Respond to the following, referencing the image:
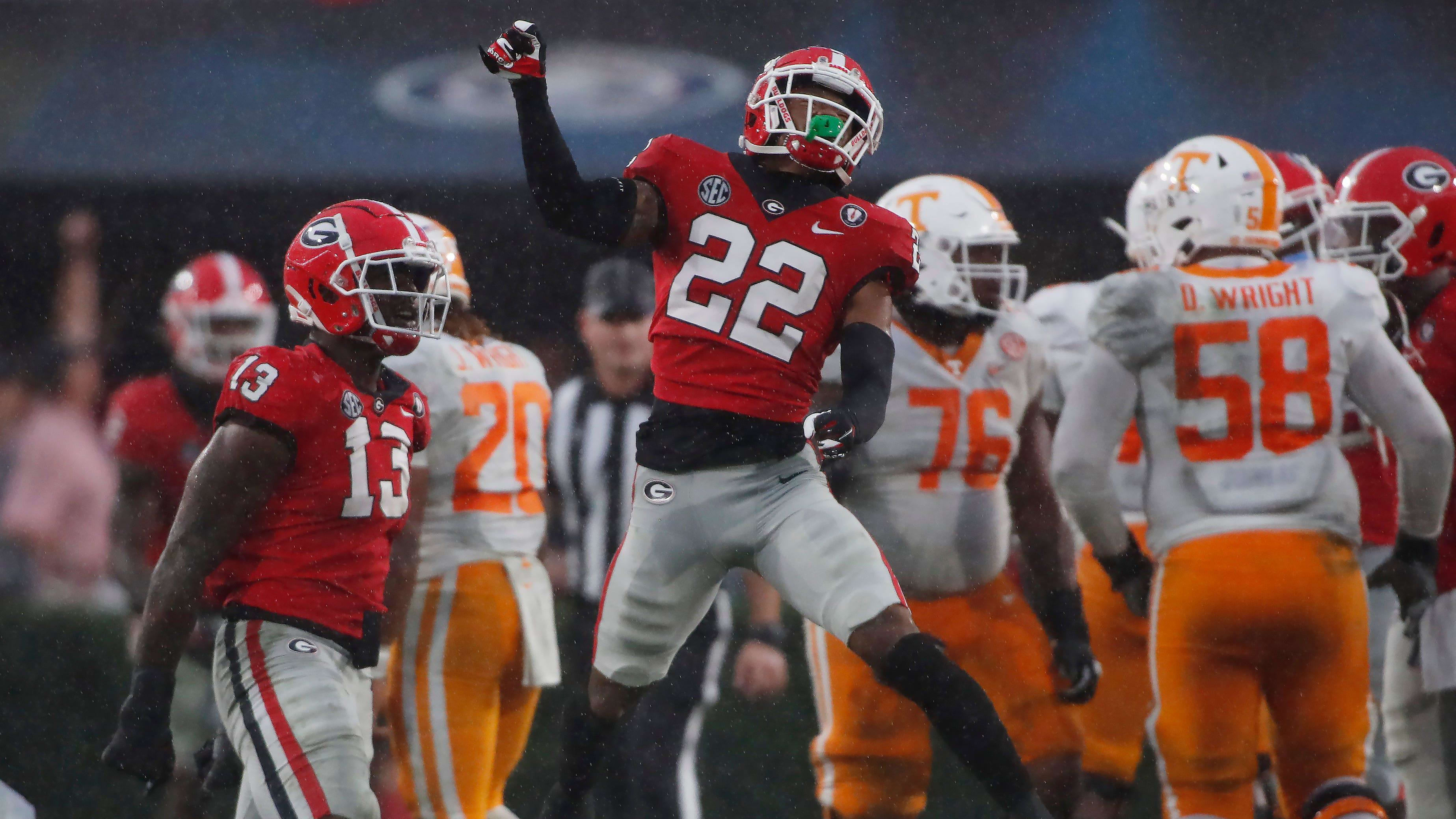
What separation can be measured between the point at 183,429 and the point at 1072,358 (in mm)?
2404

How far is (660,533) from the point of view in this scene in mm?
2631

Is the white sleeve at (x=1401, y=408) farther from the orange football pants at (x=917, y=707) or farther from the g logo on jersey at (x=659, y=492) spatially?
the g logo on jersey at (x=659, y=492)

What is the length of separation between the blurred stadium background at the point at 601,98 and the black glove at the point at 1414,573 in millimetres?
3719

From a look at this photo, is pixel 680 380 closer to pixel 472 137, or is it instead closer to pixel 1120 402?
pixel 1120 402

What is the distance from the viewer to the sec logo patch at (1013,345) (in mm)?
3492

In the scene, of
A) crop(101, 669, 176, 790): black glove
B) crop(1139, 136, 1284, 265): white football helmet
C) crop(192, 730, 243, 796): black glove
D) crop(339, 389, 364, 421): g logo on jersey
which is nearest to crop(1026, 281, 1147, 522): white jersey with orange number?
crop(1139, 136, 1284, 265): white football helmet

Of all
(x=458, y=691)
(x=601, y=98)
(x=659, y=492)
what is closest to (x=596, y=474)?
(x=458, y=691)

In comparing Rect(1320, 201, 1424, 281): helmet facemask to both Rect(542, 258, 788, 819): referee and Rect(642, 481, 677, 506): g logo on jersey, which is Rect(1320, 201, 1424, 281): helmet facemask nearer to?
Rect(542, 258, 788, 819): referee

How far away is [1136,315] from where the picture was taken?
3000 mm

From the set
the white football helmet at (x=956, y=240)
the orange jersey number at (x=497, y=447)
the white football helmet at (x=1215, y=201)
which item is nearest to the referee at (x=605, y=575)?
the orange jersey number at (x=497, y=447)

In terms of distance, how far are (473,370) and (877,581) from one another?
57.5 inches

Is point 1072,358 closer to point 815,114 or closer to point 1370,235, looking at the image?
point 1370,235

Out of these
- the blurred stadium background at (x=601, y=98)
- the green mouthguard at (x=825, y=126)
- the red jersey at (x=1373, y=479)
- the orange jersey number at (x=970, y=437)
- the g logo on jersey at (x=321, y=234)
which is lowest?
the red jersey at (x=1373, y=479)

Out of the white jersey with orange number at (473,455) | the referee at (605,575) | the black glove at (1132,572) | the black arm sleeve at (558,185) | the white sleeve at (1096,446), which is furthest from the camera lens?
the referee at (605,575)
